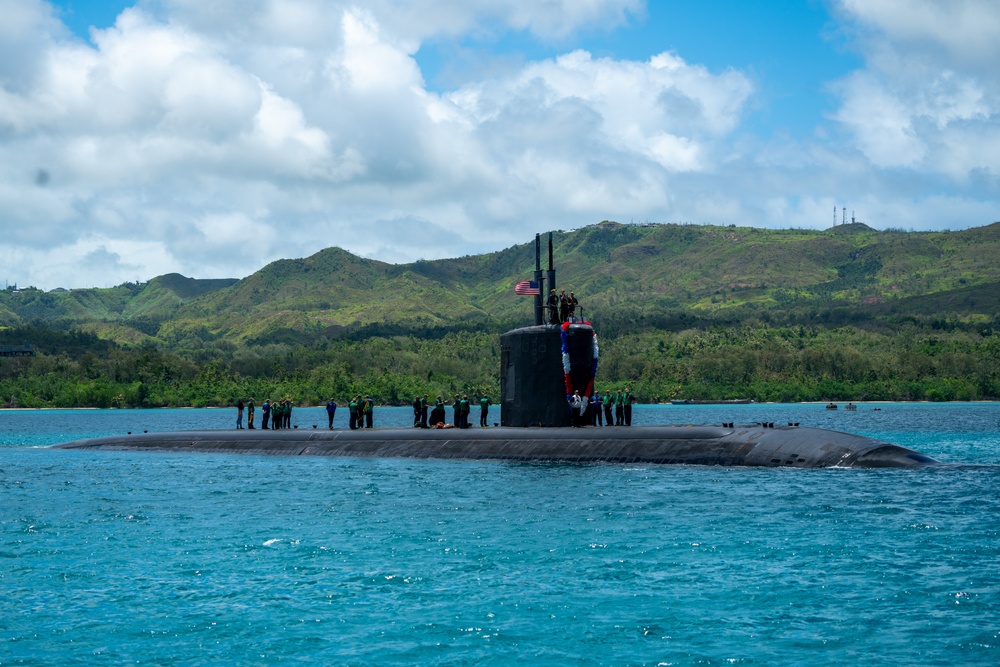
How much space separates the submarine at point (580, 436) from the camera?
2862cm

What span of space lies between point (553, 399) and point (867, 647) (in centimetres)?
1889

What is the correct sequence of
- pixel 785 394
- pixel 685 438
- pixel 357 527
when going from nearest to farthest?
pixel 357 527 → pixel 685 438 → pixel 785 394

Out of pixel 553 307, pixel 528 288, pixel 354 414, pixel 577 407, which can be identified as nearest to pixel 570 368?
pixel 577 407

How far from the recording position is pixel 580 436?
30.2 meters

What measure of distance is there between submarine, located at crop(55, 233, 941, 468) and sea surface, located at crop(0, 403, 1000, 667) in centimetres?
52

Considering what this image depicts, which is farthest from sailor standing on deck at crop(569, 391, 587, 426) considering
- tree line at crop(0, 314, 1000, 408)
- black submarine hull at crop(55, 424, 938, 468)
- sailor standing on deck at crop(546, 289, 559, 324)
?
tree line at crop(0, 314, 1000, 408)

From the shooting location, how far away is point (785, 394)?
467 feet

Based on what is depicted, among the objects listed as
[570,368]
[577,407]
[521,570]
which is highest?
[570,368]

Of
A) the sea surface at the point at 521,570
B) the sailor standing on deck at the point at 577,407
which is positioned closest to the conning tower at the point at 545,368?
the sailor standing on deck at the point at 577,407

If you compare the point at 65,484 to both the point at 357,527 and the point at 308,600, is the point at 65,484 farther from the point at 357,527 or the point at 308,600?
the point at 308,600

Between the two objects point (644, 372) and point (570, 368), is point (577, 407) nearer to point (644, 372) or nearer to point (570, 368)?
point (570, 368)

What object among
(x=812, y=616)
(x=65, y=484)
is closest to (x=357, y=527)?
(x=812, y=616)

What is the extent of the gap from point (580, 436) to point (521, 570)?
1292 cm

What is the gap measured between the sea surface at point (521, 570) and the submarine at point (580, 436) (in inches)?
20.6
